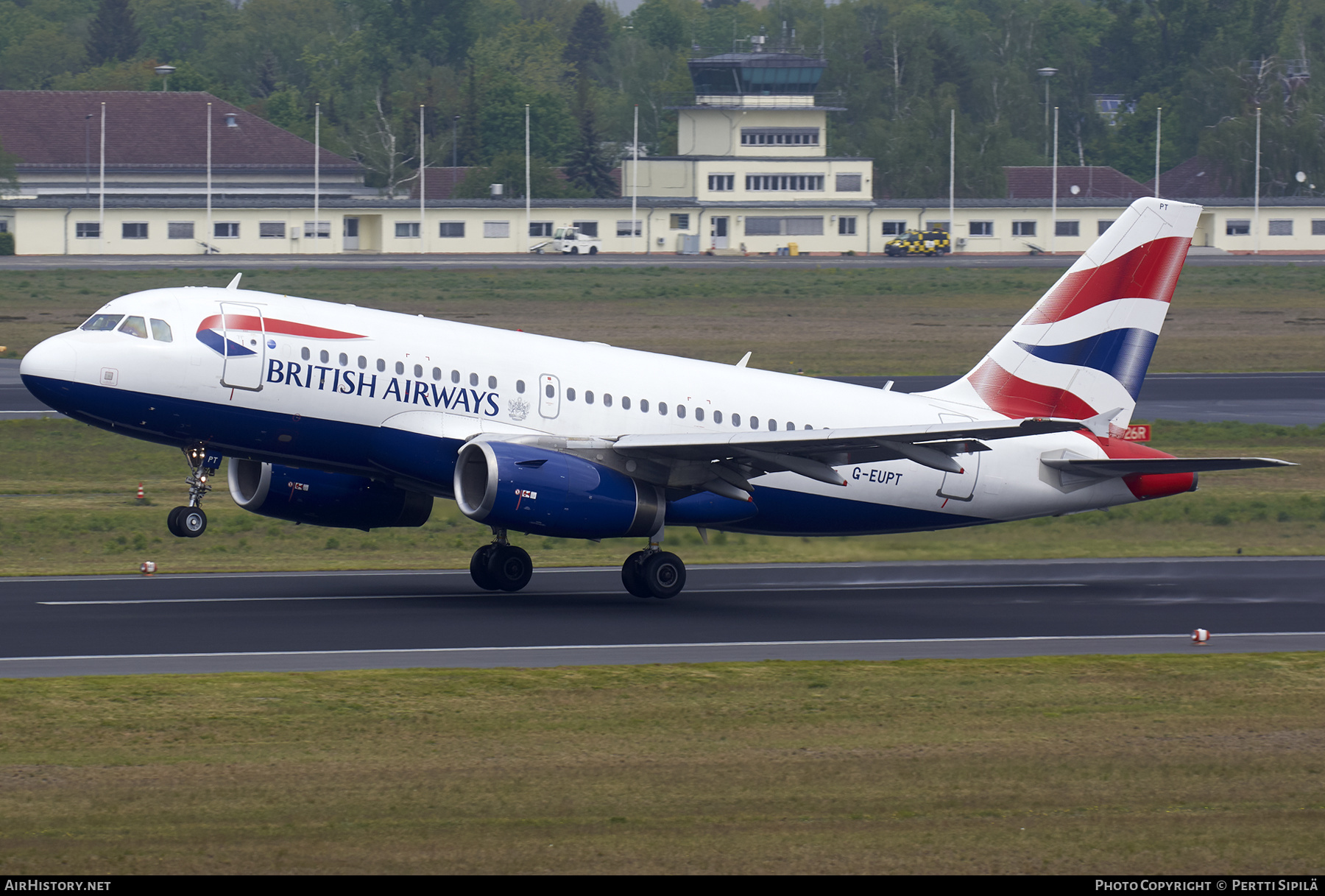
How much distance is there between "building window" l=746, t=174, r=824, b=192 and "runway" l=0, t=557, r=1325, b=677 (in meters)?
112

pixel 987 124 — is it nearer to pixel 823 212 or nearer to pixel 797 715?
pixel 823 212

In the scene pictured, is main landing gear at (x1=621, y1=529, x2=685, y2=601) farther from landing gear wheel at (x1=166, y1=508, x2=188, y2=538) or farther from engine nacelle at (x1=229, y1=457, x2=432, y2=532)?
landing gear wheel at (x1=166, y1=508, x2=188, y2=538)

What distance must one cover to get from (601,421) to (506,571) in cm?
326

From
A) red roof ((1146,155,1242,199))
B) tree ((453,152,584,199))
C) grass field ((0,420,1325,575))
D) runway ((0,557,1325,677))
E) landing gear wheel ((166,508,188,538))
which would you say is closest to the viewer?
runway ((0,557,1325,677))

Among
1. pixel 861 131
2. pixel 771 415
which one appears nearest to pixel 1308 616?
pixel 771 415

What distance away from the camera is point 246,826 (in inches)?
639

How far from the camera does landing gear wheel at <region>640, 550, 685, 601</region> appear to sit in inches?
1212

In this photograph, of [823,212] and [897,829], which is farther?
[823,212]

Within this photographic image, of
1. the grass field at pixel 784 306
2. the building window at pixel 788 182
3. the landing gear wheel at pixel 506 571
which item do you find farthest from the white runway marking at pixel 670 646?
the building window at pixel 788 182

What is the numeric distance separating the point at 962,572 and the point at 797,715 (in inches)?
572

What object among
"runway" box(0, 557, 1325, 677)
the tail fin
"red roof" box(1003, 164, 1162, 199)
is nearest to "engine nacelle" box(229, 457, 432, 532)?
"runway" box(0, 557, 1325, 677)

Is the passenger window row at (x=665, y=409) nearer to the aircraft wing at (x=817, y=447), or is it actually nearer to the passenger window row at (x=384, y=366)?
the passenger window row at (x=384, y=366)

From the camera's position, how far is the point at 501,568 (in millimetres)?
31641
